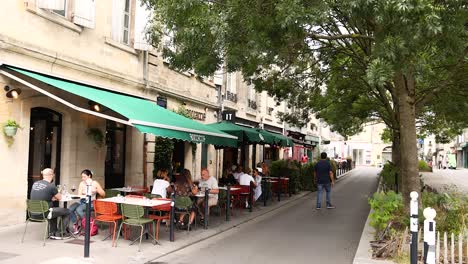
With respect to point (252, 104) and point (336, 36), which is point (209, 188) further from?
point (252, 104)

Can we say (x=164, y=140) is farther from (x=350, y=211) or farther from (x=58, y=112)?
(x=350, y=211)

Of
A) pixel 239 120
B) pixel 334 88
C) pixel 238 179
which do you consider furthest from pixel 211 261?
pixel 239 120

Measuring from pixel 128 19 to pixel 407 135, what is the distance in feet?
30.1

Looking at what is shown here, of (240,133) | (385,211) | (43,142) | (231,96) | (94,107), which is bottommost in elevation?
(385,211)

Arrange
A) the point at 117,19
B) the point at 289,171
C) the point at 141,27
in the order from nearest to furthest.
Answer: the point at 117,19, the point at 141,27, the point at 289,171

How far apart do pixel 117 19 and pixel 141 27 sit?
0.73 m

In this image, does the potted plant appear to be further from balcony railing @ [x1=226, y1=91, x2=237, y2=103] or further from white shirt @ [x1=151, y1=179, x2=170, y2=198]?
balcony railing @ [x1=226, y1=91, x2=237, y2=103]

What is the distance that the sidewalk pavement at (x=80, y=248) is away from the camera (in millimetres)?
7039

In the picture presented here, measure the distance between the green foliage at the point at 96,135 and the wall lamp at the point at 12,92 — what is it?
2.64 meters

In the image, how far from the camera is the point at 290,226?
448 inches

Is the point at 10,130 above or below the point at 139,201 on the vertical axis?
above

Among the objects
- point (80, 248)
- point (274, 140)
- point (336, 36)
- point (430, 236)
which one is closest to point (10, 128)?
point (80, 248)

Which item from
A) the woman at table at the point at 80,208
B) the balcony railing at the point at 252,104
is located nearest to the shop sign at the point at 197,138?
the woman at table at the point at 80,208

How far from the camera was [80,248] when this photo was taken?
7.79m
